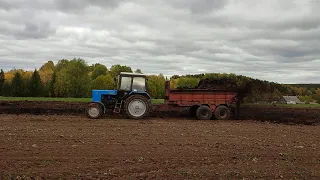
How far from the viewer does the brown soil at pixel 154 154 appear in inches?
Answer: 319

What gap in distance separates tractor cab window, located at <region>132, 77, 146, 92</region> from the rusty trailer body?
60.8 inches

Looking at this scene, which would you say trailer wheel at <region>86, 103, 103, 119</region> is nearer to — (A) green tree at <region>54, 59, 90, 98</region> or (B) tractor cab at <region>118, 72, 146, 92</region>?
(B) tractor cab at <region>118, 72, 146, 92</region>

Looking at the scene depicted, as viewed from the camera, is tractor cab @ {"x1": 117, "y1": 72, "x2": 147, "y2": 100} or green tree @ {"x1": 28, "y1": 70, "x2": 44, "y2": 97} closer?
tractor cab @ {"x1": 117, "y1": 72, "x2": 147, "y2": 100}

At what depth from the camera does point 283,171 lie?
849 cm

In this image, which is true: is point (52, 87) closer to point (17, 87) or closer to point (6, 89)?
point (17, 87)

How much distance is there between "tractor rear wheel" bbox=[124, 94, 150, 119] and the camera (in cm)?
1991

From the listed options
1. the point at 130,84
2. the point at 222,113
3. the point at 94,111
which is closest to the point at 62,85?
the point at 94,111

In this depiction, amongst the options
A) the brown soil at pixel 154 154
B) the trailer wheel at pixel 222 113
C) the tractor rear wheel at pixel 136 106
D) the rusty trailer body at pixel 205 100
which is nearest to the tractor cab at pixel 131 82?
the tractor rear wheel at pixel 136 106

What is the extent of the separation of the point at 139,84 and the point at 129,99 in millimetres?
954

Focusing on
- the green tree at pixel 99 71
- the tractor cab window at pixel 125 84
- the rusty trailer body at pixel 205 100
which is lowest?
the rusty trailer body at pixel 205 100

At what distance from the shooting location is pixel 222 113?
21109 millimetres

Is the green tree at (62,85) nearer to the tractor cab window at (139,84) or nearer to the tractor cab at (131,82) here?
the tractor cab at (131,82)

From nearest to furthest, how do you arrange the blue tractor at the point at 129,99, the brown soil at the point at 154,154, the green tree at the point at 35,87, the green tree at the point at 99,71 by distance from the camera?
1. the brown soil at the point at 154,154
2. the blue tractor at the point at 129,99
3. the green tree at the point at 35,87
4. the green tree at the point at 99,71

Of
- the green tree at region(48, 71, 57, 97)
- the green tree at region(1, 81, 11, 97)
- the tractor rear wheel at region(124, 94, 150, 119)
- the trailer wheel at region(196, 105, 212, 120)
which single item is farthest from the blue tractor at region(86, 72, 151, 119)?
the green tree at region(1, 81, 11, 97)
